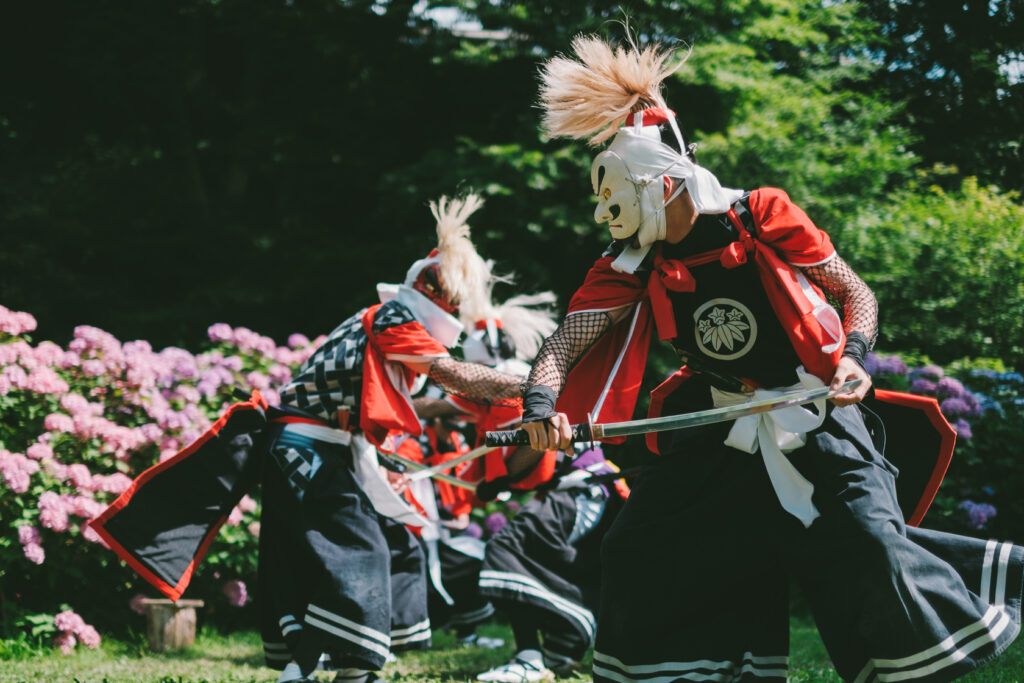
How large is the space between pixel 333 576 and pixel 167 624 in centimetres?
197

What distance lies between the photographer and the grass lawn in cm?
430

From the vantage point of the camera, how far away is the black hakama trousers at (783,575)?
8.84ft

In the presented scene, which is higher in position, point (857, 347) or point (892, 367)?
point (857, 347)

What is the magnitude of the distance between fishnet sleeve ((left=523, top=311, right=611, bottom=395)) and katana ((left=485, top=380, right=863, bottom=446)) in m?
0.21

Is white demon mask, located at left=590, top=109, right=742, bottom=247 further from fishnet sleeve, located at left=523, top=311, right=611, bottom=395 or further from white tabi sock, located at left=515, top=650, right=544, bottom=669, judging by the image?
white tabi sock, located at left=515, top=650, right=544, bottom=669

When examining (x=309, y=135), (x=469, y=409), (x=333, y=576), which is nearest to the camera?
(x=333, y=576)

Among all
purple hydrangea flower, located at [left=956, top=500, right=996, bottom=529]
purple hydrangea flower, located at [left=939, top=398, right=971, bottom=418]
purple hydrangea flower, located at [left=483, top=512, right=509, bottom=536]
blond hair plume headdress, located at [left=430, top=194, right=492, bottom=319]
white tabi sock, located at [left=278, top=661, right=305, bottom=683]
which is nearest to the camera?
white tabi sock, located at [left=278, top=661, right=305, bottom=683]

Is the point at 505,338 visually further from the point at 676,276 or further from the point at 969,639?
the point at 969,639

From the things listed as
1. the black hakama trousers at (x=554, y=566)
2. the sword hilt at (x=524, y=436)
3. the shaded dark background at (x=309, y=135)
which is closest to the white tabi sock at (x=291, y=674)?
the black hakama trousers at (x=554, y=566)

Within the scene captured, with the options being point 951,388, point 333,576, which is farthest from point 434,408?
point 951,388

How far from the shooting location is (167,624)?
5.36 m

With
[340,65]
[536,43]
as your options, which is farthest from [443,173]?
[340,65]

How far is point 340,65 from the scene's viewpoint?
10086 mm

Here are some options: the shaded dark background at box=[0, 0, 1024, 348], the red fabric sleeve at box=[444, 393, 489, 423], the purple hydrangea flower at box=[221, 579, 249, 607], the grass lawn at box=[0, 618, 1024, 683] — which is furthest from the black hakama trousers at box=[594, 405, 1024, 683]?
the shaded dark background at box=[0, 0, 1024, 348]
